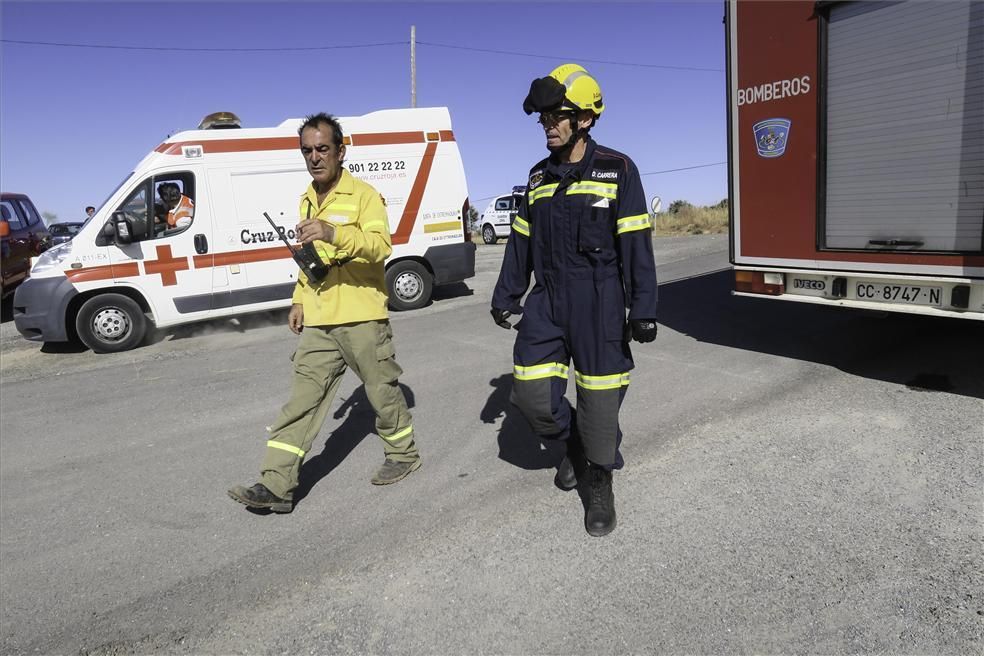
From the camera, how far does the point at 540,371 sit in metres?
3.21

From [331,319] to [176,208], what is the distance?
19.7 feet

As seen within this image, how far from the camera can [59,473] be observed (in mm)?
4578

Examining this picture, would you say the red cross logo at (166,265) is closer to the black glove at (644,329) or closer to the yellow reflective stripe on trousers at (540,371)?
the yellow reflective stripe on trousers at (540,371)

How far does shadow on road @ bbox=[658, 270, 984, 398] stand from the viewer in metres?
5.55

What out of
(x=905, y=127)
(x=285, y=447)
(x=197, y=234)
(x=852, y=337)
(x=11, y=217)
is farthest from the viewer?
(x=11, y=217)

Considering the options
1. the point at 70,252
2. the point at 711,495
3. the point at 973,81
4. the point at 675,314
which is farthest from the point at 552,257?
the point at 70,252

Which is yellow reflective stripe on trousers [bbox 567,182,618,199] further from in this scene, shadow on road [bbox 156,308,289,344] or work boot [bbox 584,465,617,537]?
shadow on road [bbox 156,308,289,344]

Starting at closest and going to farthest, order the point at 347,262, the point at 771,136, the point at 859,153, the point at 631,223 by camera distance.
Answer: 1. the point at 631,223
2. the point at 347,262
3. the point at 859,153
4. the point at 771,136

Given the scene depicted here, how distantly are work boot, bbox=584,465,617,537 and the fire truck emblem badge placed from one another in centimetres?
411

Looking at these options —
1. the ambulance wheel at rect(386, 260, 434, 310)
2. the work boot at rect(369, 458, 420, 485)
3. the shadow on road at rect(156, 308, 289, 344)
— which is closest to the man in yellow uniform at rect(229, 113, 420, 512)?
the work boot at rect(369, 458, 420, 485)

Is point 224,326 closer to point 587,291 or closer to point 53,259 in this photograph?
point 53,259

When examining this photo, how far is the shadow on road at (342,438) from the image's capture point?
4121mm

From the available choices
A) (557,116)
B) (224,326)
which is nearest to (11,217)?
(224,326)

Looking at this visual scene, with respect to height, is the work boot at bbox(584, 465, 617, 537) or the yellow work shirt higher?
the yellow work shirt
